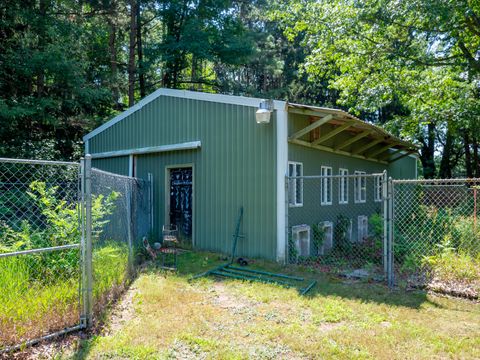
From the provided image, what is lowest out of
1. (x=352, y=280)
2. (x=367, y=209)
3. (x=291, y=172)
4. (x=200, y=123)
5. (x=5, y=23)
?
(x=352, y=280)

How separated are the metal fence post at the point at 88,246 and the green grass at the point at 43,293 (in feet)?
0.38

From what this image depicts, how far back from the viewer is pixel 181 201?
8992 mm

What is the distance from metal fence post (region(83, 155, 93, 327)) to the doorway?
4.69 m

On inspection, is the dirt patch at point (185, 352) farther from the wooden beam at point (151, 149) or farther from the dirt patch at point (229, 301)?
the wooden beam at point (151, 149)

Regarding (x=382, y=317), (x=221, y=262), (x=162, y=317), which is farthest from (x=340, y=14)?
(x=162, y=317)

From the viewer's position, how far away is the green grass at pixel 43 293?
336 centimetres

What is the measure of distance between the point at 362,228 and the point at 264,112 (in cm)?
583

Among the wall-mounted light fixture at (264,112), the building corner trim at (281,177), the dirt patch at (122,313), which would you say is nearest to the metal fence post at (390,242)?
the building corner trim at (281,177)

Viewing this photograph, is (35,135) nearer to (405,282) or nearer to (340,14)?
Answer: (340,14)

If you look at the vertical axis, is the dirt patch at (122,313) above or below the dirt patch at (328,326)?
above

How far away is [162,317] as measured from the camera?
164 inches

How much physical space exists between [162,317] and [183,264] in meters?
2.80

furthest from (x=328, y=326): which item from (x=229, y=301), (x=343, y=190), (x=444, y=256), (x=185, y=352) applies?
(x=343, y=190)

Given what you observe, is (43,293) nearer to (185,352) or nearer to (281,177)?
(185,352)
